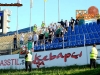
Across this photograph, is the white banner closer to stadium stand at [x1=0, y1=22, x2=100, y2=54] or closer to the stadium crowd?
stadium stand at [x1=0, y1=22, x2=100, y2=54]

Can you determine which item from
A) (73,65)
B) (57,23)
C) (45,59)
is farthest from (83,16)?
(73,65)

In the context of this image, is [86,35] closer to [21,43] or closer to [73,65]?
[73,65]

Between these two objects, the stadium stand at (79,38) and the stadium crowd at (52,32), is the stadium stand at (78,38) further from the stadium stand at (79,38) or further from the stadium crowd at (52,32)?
the stadium crowd at (52,32)

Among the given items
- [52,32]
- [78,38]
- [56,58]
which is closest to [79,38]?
[78,38]

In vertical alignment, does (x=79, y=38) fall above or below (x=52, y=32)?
below

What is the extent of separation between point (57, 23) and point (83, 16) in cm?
756

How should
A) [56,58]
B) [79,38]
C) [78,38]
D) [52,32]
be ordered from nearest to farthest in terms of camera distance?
[56,58] < [79,38] < [78,38] < [52,32]

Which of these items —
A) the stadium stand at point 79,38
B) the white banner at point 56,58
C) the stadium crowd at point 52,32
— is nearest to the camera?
the white banner at point 56,58

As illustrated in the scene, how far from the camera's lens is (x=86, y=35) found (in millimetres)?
25359

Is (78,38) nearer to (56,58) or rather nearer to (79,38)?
(79,38)

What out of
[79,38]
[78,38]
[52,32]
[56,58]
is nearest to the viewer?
[56,58]

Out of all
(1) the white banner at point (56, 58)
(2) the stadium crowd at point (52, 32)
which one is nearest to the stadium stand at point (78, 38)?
(2) the stadium crowd at point (52, 32)

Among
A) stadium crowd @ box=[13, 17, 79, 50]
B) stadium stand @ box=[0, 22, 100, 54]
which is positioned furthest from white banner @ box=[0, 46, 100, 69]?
stadium crowd @ box=[13, 17, 79, 50]

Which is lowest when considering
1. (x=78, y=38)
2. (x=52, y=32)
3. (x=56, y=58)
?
(x=56, y=58)
